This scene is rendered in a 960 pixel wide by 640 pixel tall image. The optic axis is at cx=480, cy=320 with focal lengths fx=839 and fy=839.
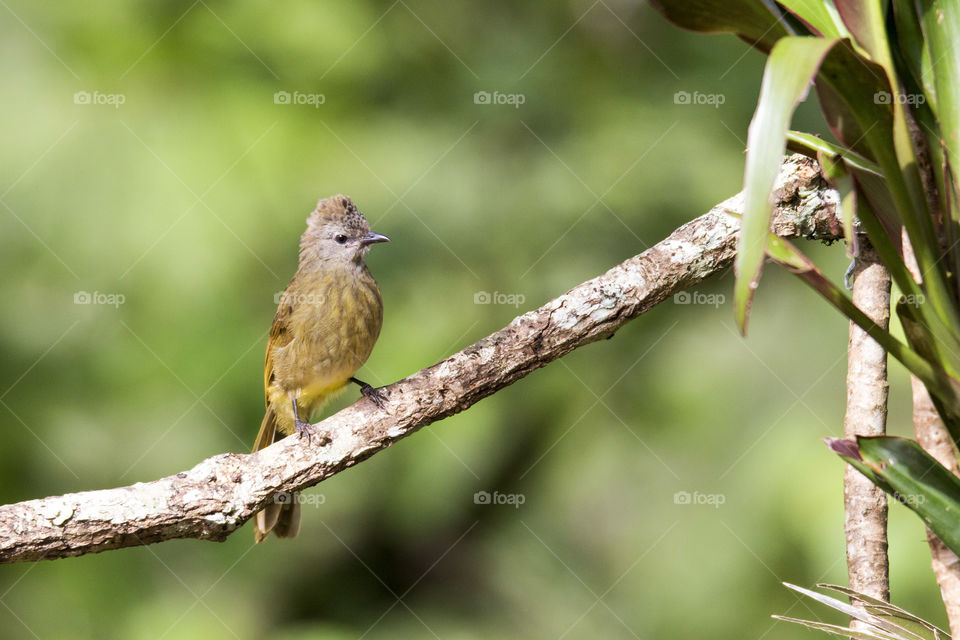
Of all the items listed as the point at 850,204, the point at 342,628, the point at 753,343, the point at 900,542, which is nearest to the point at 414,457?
the point at 342,628

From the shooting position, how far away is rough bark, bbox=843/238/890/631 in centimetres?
197

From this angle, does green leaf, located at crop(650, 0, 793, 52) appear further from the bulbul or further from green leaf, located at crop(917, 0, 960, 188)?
the bulbul

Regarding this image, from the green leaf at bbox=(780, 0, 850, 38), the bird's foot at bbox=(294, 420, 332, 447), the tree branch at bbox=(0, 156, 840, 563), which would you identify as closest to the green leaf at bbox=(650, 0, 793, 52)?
the green leaf at bbox=(780, 0, 850, 38)

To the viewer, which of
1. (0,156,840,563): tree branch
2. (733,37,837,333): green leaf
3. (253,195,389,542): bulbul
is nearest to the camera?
(733,37,837,333): green leaf

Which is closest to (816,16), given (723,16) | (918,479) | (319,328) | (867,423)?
(723,16)

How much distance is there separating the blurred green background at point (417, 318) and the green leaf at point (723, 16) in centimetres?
292

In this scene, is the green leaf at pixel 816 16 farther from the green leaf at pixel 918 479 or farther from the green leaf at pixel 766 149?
the green leaf at pixel 918 479

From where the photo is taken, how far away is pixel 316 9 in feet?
14.9

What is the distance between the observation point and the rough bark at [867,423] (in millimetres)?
1973

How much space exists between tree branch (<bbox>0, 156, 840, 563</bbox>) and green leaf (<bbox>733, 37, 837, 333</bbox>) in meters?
1.25

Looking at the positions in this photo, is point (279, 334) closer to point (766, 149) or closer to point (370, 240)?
point (370, 240)

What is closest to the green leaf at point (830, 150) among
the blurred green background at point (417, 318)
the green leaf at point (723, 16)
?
the green leaf at point (723, 16)

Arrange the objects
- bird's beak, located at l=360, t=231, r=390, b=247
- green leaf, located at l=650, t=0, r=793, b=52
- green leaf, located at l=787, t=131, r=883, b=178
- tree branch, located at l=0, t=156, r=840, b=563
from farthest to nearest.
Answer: bird's beak, located at l=360, t=231, r=390, b=247, tree branch, located at l=0, t=156, r=840, b=563, green leaf, located at l=787, t=131, r=883, b=178, green leaf, located at l=650, t=0, r=793, b=52

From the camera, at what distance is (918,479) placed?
1385 mm
